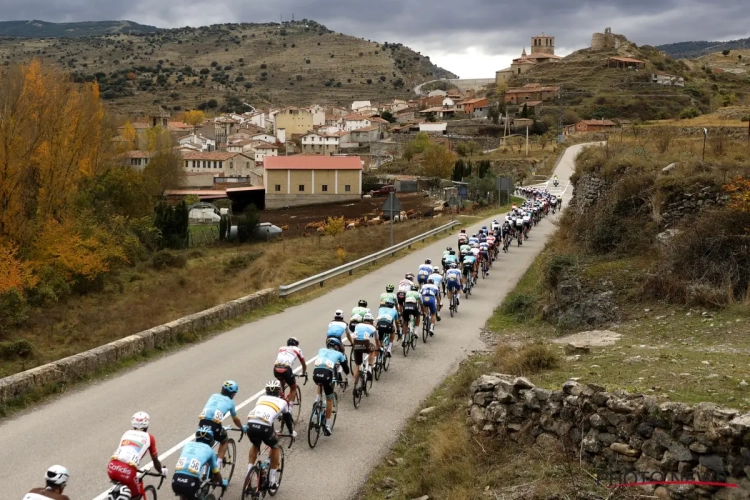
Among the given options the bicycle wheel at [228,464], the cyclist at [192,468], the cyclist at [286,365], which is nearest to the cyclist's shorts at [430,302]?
the cyclist at [286,365]

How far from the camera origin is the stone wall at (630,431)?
7.06m

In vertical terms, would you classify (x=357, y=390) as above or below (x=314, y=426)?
below

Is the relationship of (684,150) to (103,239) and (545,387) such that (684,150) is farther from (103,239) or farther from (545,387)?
(103,239)

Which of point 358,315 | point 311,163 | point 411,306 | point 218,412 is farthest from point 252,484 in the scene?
point 311,163

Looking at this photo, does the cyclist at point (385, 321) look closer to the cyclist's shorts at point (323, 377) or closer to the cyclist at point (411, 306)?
the cyclist at point (411, 306)

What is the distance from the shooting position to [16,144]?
28328mm

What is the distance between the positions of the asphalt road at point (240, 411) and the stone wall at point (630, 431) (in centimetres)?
193

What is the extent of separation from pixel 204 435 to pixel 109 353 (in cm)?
669

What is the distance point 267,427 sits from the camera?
26.7 ft

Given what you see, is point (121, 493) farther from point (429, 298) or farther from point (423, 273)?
→ point (423, 273)

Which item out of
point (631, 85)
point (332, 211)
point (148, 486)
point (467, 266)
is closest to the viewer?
point (148, 486)

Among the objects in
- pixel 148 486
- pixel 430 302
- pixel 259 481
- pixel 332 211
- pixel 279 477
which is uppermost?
pixel 430 302

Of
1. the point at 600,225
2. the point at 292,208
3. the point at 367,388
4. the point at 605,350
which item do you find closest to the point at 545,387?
the point at 605,350

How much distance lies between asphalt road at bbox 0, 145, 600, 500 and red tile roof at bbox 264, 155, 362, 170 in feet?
190
